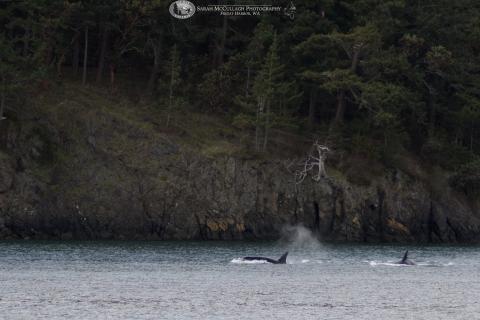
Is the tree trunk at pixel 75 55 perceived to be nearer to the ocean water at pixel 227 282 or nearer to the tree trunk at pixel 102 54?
the tree trunk at pixel 102 54

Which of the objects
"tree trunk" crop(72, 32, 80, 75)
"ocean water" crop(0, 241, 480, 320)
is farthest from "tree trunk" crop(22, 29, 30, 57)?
"ocean water" crop(0, 241, 480, 320)

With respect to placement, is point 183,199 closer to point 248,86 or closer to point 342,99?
point 248,86

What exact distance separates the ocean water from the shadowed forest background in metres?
11.4

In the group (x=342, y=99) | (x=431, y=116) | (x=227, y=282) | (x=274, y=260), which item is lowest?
(x=227, y=282)

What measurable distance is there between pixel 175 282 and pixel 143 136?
3763 cm

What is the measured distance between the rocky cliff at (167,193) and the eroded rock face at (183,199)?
0.28ft

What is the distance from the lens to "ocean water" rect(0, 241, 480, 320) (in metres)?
55.9

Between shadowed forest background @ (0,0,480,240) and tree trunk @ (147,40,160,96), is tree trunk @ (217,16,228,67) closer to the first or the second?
shadowed forest background @ (0,0,480,240)

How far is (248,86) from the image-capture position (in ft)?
364

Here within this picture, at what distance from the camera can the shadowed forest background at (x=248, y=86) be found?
336ft

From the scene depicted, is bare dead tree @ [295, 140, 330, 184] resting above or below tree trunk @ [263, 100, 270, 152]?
below

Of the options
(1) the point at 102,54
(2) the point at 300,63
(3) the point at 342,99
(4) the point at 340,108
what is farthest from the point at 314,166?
(1) the point at 102,54

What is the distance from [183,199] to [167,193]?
1425 millimetres

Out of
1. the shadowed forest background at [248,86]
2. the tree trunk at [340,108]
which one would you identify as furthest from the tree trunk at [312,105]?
the tree trunk at [340,108]
